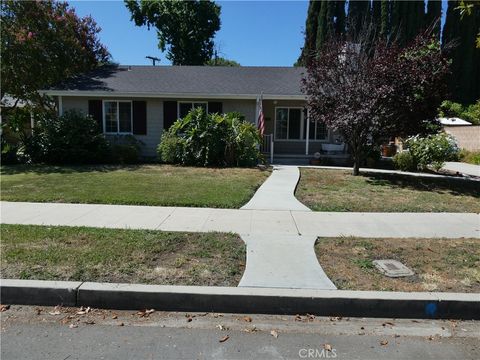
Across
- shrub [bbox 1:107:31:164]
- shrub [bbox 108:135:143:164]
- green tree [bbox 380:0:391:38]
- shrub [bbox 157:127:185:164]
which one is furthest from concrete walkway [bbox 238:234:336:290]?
green tree [bbox 380:0:391:38]

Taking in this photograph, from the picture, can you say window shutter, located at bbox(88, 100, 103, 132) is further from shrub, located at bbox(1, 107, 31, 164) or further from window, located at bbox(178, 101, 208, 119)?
window, located at bbox(178, 101, 208, 119)

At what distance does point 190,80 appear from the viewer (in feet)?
65.0

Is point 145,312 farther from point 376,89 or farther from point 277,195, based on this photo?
point 376,89

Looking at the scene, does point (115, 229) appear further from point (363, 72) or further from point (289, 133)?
point (289, 133)

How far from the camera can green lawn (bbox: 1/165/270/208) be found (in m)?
8.93

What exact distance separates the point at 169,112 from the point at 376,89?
9.49 metres

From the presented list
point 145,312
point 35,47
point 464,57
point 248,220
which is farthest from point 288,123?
point 464,57

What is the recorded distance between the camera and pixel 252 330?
3.84m

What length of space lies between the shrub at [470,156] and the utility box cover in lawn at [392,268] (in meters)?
16.9

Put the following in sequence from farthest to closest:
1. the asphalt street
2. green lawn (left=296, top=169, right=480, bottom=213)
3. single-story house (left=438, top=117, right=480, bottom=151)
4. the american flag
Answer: single-story house (left=438, top=117, right=480, bottom=151) < the american flag < green lawn (left=296, top=169, right=480, bottom=213) < the asphalt street

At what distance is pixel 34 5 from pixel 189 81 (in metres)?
7.74

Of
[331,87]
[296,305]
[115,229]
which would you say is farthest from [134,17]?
[296,305]

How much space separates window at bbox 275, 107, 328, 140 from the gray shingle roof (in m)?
1.24

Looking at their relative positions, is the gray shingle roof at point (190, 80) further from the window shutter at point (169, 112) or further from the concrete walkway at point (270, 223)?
the concrete walkway at point (270, 223)
